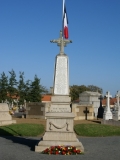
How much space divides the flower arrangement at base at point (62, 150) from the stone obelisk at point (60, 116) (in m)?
0.38

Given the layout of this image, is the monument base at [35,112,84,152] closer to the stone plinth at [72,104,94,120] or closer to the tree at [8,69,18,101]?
the stone plinth at [72,104,94,120]

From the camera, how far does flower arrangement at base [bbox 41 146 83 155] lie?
421 inches

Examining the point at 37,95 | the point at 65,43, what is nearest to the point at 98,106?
the point at 65,43

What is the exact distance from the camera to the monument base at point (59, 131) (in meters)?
11.4

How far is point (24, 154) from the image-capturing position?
418 inches

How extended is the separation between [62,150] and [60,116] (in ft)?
4.55

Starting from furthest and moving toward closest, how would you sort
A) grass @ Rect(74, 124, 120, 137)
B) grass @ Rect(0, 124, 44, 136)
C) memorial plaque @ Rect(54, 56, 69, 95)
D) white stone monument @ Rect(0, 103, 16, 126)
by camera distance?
white stone monument @ Rect(0, 103, 16, 126)
grass @ Rect(74, 124, 120, 137)
grass @ Rect(0, 124, 44, 136)
memorial plaque @ Rect(54, 56, 69, 95)

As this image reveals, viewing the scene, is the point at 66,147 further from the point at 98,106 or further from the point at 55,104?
the point at 98,106

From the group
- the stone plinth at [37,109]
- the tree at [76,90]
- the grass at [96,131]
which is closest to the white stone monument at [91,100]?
the stone plinth at [37,109]

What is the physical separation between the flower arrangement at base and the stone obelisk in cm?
38

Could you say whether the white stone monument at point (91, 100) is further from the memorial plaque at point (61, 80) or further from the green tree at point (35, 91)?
the green tree at point (35, 91)

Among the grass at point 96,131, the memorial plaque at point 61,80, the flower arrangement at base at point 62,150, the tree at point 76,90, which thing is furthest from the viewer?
the tree at point 76,90

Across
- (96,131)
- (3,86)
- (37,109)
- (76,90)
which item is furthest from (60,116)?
(76,90)

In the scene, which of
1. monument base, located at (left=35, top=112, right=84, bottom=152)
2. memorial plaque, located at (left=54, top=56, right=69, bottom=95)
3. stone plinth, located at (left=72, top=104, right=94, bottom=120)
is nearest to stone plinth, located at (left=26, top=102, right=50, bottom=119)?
stone plinth, located at (left=72, top=104, right=94, bottom=120)
